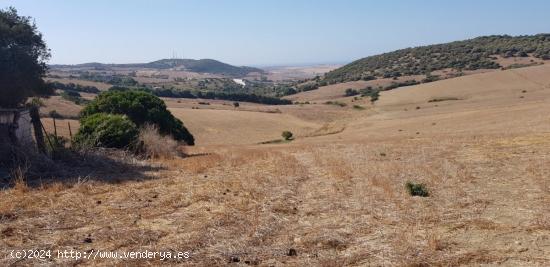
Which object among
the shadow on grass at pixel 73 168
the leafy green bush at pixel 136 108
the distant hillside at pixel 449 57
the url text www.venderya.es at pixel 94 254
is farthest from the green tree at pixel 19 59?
the distant hillside at pixel 449 57

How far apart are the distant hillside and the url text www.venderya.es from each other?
10737cm

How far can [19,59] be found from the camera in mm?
26188

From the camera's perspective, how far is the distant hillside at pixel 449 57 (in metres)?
111

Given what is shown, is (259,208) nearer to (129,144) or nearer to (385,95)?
(129,144)

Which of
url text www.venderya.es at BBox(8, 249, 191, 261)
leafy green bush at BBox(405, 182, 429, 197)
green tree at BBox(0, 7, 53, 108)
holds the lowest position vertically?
leafy green bush at BBox(405, 182, 429, 197)

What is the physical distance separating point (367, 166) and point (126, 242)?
11.4 meters

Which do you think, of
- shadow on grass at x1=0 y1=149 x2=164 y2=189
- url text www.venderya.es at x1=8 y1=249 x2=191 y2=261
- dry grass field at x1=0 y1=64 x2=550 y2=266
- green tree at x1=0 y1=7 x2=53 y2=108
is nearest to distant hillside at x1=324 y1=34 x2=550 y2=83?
green tree at x1=0 y1=7 x2=53 y2=108

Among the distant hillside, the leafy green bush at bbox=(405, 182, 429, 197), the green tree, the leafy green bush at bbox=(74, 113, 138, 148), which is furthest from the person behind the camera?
the distant hillside

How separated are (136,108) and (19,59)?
284 inches

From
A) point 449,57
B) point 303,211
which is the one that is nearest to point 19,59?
point 303,211

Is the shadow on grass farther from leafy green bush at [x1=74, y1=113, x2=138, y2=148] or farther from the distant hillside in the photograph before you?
the distant hillside

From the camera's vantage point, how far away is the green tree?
25.5 meters

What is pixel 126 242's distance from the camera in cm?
752

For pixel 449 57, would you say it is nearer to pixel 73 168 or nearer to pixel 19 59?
pixel 19 59
